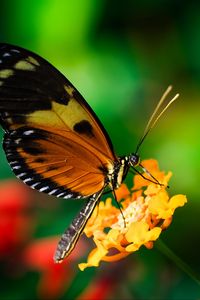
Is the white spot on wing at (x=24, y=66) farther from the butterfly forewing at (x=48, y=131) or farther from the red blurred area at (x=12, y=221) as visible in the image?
the red blurred area at (x=12, y=221)

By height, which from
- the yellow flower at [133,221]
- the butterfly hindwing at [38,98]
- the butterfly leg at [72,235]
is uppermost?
the butterfly hindwing at [38,98]

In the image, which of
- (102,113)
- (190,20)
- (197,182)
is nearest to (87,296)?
(197,182)

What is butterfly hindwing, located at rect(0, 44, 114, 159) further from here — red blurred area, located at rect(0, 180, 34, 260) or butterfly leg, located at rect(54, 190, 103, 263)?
red blurred area, located at rect(0, 180, 34, 260)

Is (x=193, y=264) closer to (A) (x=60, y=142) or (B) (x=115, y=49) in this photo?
(A) (x=60, y=142)

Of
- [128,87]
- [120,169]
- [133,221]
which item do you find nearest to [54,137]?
[120,169]

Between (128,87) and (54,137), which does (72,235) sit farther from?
(128,87)

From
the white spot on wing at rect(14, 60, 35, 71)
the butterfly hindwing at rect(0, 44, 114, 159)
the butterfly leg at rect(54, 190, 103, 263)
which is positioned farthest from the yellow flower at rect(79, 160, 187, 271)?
the white spot on wing at rect(14, 60, 35, 71)

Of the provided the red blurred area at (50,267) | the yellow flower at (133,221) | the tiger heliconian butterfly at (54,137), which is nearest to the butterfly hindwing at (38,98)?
the tiger heliconian butterfly at (54,137)
